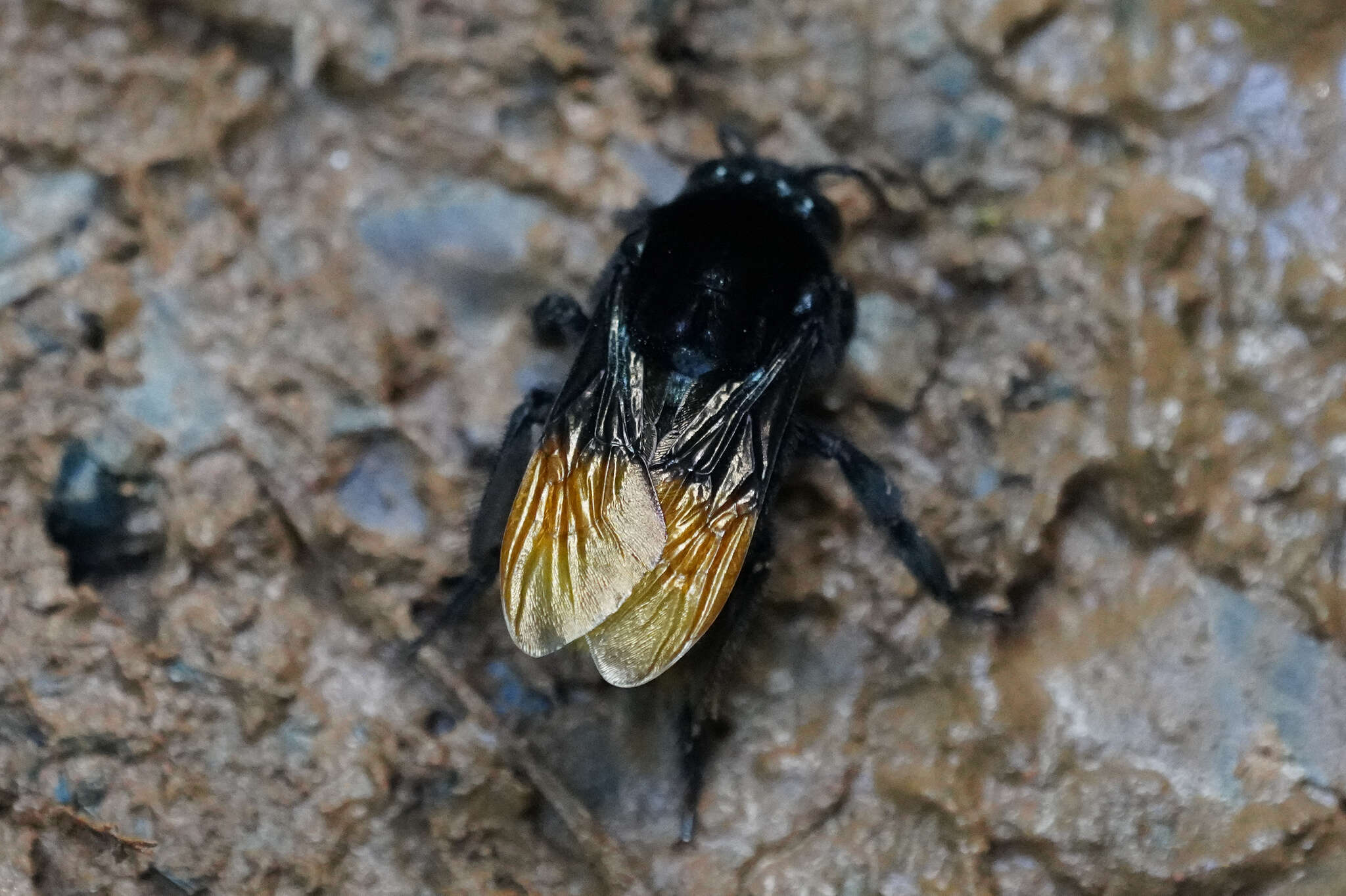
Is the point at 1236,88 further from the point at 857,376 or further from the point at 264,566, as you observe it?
the point at 264,566

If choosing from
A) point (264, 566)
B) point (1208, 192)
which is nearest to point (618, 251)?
point (264, 566)

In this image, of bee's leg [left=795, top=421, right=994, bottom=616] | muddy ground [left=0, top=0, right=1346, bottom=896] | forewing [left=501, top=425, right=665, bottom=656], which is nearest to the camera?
forewing [left=501, top=425, right=665, bottom=656]

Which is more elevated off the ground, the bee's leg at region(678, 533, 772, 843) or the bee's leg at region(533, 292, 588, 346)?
the bee's leg at region(533, 292, 588, 346)

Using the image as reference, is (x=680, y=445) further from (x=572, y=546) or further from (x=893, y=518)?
(x=893, y=518)

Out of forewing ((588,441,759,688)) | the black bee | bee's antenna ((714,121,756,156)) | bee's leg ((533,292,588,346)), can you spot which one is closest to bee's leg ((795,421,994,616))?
the black bee

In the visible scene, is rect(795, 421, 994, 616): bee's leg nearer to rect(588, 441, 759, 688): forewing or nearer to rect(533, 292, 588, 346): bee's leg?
rect(588, 441, 759, 688): forewing

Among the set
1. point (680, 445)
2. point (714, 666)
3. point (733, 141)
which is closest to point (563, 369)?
point (680, 445)
